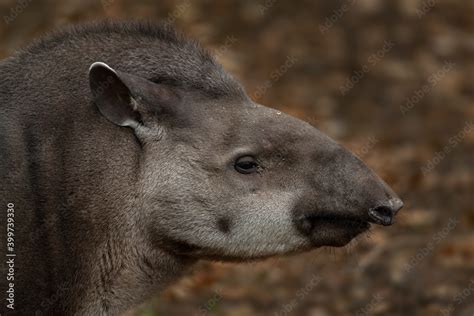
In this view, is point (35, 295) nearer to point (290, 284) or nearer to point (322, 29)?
point (290, 284)

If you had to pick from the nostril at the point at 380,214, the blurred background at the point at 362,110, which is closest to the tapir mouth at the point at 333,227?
the nostril at the point at 380,214

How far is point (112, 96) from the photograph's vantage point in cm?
677

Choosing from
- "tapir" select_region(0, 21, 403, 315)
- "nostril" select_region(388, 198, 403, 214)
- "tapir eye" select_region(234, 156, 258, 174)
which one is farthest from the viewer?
"tapir eye" select_region(234, 156, 258, 174)

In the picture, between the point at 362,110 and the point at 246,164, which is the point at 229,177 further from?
the point at 362,110

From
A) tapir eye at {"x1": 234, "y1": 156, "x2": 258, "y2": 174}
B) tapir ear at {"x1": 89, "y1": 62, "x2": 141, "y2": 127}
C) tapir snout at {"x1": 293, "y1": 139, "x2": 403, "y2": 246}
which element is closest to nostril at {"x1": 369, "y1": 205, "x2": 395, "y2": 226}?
tapir snout at {"x1": 293, "y1": 139, "x2": 403, "y2": 246}

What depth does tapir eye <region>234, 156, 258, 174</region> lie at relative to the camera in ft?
22.4

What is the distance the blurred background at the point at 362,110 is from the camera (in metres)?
11.1

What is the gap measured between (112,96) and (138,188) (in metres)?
0.61

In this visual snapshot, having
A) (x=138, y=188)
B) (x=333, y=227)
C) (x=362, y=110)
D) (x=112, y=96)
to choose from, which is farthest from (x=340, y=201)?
(x=362, y=110)

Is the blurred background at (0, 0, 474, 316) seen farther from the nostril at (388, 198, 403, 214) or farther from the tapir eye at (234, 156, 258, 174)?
the nostril at (388, 198, 403, 214)

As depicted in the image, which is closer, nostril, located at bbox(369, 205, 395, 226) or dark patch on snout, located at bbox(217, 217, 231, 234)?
nostril, located at bbox(369, 205, 395, 226)

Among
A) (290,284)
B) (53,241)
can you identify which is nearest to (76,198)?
(53,241)

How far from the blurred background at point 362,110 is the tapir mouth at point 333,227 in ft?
10.6

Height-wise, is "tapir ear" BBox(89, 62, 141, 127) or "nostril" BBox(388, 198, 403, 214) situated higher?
"tapir ear" BBox(89, 62, 141, 127)
